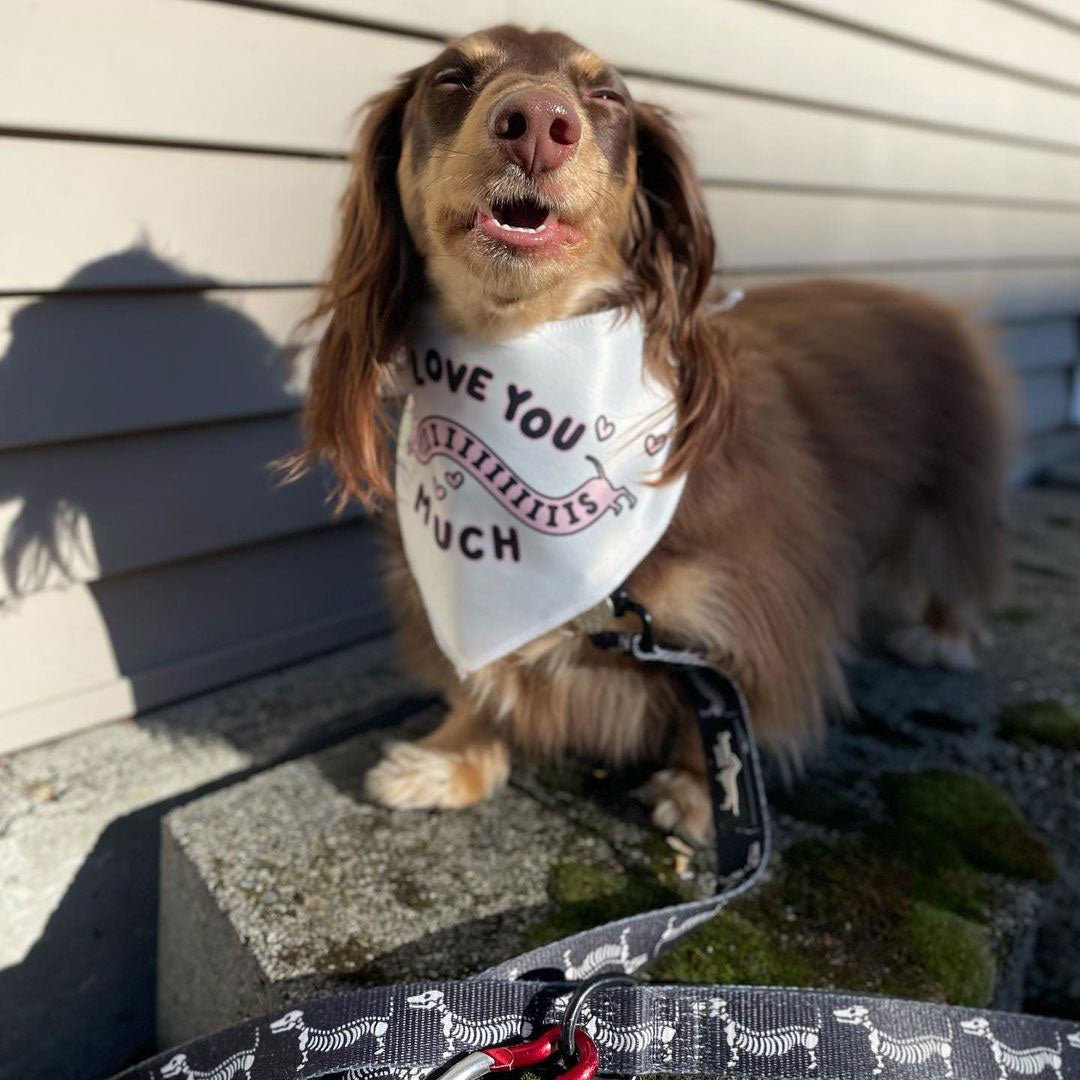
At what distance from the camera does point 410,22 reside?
205cm

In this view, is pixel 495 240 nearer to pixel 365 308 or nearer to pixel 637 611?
pixel 365 308

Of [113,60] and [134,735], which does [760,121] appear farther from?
[134,735]

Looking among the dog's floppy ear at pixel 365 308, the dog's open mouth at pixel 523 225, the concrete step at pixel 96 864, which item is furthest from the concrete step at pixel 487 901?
→ the dog's open mouth at pixel 523 225

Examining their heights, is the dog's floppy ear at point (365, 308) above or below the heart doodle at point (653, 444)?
above

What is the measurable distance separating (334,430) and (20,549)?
0.67m

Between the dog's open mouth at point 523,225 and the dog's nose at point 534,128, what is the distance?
0.08 meters

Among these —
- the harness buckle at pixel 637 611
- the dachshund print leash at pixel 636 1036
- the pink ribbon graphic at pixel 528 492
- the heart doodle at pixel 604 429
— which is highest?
the heart doodle at pixel 604 429

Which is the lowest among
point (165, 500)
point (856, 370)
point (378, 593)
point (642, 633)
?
point (378, 593)

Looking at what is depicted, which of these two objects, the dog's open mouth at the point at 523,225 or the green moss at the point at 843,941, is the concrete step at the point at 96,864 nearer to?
the green moss at the point at 843,941

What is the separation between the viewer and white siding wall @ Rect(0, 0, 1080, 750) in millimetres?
1686

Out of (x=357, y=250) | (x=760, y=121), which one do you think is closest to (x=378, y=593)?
(x=357, y=250)

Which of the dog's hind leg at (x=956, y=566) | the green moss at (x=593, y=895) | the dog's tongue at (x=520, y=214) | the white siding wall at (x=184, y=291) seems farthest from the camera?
the dog's hind leg at (x=956, y=566)

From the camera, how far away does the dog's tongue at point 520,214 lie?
4.35ft

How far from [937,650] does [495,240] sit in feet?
5.04
